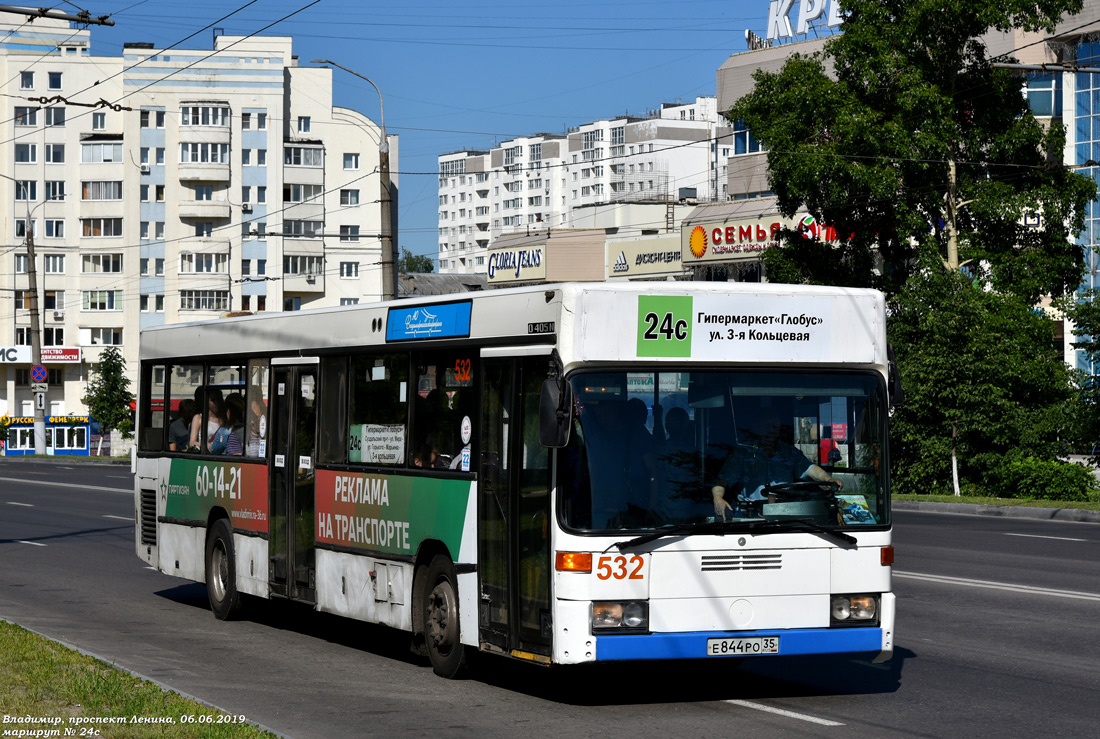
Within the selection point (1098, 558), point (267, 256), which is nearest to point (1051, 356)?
point (1098, 558)

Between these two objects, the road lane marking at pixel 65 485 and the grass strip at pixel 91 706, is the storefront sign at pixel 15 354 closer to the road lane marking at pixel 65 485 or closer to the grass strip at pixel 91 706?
the road lane marking at pixel 65 485

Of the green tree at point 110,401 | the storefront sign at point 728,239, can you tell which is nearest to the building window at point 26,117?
the green tree at point 110,401

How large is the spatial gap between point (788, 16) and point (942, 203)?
99.7 feet

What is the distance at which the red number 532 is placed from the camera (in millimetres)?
8680

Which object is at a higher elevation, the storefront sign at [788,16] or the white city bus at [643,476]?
the storefront sign at [788,16]

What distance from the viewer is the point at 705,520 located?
887 centimetres

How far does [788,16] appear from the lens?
6556cm

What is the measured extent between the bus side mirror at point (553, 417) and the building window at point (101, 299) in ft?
332

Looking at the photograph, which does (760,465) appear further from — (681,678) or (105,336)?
(105,336)

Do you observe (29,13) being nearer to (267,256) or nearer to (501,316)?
(501,316)

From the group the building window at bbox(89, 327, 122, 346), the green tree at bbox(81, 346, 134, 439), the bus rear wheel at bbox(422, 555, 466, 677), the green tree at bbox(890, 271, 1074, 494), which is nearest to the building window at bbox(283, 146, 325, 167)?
the building window at bbox(89, 327, 122, 346)

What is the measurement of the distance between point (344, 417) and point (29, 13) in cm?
726

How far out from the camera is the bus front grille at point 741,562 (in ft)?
29.0

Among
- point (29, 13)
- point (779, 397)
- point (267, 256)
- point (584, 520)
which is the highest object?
point (267, 256)
